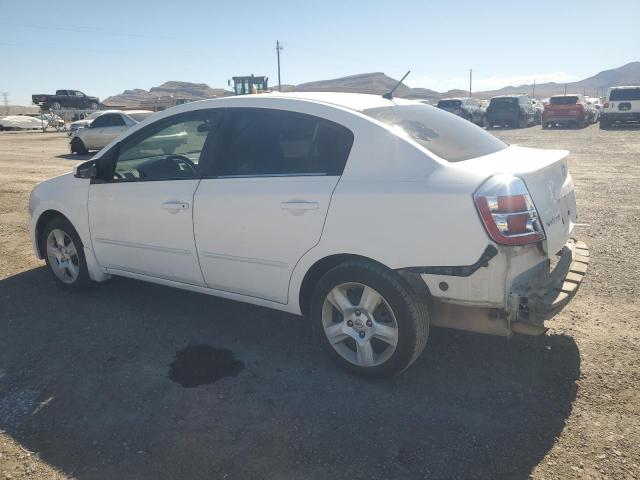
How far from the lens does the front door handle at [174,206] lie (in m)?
3.92

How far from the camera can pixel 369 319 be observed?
3.32 metres

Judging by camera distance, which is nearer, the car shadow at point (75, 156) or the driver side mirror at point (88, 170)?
the driver side mirror at point (88, 170)

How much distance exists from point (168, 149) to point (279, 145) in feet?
3.99

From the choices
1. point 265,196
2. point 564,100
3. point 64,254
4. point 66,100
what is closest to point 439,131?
point 265,196

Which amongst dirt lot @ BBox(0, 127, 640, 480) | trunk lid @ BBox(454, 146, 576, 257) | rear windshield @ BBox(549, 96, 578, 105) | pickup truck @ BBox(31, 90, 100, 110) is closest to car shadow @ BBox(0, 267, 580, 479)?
dirt lot @ BBox(0, 127, 640, 480)

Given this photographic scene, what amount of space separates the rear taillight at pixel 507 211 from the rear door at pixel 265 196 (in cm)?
90

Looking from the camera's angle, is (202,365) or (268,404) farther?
(202,365)

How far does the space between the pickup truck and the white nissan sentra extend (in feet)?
148

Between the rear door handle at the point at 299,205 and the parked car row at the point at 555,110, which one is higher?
the parked car row at the point at 555,110

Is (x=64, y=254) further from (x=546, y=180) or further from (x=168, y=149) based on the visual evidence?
(x=546, y=180)

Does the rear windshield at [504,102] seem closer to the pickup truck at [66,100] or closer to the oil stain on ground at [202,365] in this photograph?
the oil stain on ground at [202,365]

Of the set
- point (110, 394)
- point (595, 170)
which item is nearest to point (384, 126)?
point (110, 394)

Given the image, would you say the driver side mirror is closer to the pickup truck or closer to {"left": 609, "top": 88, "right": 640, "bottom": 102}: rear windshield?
{"left": 609, "top": 88, "right": 640, "bottom": 102}: rear windshield

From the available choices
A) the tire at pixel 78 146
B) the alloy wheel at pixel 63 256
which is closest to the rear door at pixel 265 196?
the alloy wheel at pixel 63 256
